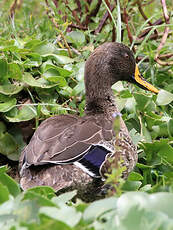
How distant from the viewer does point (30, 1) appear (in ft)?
22.9

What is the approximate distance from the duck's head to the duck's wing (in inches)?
10.4

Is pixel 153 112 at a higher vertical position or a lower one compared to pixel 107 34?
lower

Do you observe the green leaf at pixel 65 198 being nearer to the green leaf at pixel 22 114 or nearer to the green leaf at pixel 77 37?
the green leaf at pixel 22 114

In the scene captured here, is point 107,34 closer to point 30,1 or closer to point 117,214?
point 30,1

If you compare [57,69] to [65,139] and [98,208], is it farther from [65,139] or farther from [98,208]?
[98,208]

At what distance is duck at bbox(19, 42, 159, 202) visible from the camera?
3057 millimetres

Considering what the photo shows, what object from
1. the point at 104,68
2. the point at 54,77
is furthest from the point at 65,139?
the point at 54,77

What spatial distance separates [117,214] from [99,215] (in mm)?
126

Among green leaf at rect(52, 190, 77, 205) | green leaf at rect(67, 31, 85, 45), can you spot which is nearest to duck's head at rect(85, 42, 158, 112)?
green leaf at rect(67, 31, 85, 45)

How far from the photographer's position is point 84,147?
3.13m

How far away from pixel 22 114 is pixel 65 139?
0.79 m

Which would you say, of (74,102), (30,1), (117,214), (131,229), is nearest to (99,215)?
(117,214)

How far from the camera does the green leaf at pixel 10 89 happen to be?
3.89m

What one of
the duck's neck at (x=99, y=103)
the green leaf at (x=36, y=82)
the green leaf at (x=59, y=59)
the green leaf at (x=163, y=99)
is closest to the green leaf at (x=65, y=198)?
the duck's neck at (x=99, y=103)
